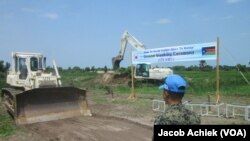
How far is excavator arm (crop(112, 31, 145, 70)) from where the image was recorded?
36.7 metres

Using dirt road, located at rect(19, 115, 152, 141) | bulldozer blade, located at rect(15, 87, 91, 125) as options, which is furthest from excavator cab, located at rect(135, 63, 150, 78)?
dirt road, located at rect(19, 115, 152, 141)

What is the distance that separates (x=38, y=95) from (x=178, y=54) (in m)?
7.20

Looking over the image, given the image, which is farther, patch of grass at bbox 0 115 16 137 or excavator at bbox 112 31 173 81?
excavator at bbox 112 31 173 81

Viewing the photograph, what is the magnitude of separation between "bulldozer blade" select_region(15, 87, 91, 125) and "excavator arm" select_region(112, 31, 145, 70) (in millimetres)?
21009

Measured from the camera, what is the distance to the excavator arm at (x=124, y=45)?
36656 mm

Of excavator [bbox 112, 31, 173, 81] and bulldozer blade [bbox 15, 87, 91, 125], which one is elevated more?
excavator [bbox 112, 31, 173, 81]

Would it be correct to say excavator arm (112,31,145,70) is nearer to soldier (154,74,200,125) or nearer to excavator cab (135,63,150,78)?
excavator cab (135,63,150,78)

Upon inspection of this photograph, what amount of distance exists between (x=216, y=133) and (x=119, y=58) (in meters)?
38.2

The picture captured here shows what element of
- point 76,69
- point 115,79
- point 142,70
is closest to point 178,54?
point 142,70

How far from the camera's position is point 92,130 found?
466 inches

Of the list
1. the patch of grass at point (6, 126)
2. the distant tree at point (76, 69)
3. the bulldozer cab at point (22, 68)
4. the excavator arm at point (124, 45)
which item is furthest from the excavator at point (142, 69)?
the distant tree at point (76, 69)

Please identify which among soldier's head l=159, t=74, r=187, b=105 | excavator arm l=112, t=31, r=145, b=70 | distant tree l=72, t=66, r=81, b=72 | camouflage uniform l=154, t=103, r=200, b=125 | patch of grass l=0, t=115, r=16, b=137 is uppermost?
excavator arm l=112, t=31, r=145, b=70

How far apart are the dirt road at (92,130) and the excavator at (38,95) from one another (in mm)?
618

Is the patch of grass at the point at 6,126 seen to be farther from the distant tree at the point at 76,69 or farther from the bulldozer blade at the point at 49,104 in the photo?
the distant tree at the point at 76,69
